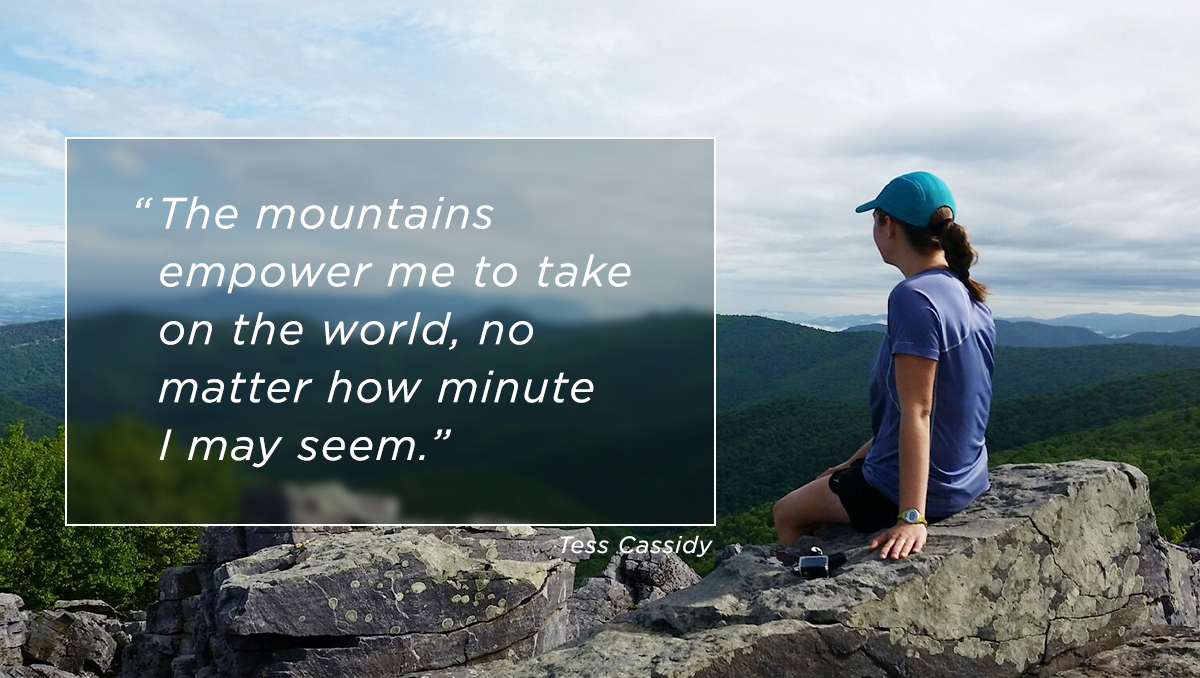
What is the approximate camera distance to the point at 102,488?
65.7ft

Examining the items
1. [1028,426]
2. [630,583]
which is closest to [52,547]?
[630,583]

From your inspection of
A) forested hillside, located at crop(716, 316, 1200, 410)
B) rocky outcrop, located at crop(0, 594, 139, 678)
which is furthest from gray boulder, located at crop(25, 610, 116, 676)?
forested hillside, located at crop(716, 316, 1200, 410)

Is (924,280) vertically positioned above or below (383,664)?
above

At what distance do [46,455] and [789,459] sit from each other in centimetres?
4186

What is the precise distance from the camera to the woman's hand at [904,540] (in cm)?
460

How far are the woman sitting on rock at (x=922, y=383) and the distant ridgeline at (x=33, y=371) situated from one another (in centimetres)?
11392

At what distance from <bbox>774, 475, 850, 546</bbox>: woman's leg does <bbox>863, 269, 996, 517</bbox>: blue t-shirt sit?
43cm

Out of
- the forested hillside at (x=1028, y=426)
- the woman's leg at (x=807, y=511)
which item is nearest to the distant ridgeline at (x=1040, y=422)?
the forested hillside at (x=1028, y=426)

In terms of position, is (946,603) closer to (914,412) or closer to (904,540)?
(904,540)

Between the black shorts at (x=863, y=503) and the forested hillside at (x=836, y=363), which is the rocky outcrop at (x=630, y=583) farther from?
the forested hillside at (x=836, y=363)

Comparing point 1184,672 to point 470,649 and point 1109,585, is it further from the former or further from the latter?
point 470,649

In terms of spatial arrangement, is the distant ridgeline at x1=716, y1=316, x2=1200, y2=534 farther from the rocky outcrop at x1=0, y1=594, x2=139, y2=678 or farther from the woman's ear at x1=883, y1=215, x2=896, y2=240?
the woman's ear at x1=883, y1=215, x2=896, y2=240

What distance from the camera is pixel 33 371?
449 feet

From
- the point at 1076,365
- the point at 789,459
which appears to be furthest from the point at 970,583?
the point at 1076,365
